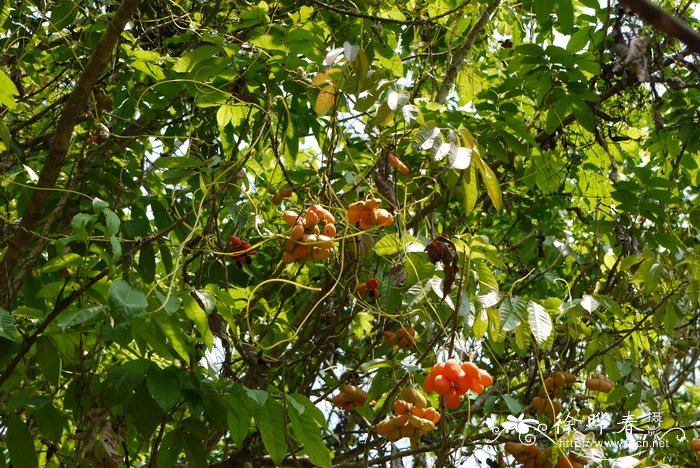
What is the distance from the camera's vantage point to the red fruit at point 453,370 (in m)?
1.76

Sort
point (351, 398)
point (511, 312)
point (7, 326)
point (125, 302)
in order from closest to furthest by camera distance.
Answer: point (125, 302)
point (7, 326)
point (511, 312)
point (351, 398)

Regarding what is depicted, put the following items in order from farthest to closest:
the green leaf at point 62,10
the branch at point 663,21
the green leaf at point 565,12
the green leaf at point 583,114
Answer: the green leaf at point 62,10
the green leaf at point 583,114
the green leaf at point 565,12
the branch at point 663,21

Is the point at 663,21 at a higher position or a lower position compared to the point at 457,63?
lower

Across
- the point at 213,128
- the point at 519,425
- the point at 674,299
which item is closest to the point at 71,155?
the point at 213,128

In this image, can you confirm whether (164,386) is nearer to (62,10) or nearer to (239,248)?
(239,248)

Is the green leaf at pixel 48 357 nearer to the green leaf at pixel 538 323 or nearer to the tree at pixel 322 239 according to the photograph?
the tree at pixel 322 239

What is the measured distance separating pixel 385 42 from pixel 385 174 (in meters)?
1.28

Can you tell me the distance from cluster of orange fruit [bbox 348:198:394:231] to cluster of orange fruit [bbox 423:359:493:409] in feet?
1.33

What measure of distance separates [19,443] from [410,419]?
98 centimetres

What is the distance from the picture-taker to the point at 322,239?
191 centimetres

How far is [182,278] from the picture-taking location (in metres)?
2.63

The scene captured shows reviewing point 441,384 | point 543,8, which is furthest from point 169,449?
point 543,8

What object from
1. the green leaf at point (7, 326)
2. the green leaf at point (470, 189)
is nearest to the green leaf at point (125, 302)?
the green leaf at point (7, 326)

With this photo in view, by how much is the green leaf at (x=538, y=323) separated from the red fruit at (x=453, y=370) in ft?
1.40
